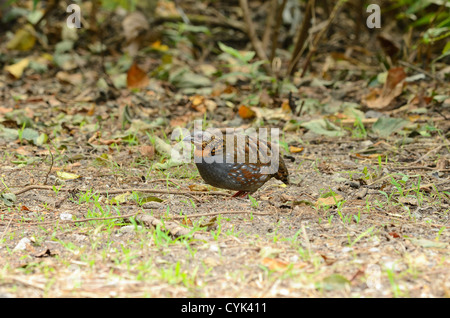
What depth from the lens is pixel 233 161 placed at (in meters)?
4.05

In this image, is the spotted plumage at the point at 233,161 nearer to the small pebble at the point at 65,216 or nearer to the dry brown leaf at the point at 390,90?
the small pebble at the point at 65,216

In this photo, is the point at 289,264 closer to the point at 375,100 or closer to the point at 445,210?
the point at 445,210

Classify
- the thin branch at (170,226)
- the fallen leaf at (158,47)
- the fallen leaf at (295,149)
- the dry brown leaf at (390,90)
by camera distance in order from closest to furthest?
the thin branch at (170,226) < the fallen leaf at (295,149) < the dry brown leaf at (390,90) < the fallen leaf at (158,47)

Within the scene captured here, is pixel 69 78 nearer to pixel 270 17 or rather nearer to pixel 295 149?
pixel 270 17

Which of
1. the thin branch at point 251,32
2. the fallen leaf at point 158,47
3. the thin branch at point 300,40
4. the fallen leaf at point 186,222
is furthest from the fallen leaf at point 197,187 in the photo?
the fallen leaf at point 158,47

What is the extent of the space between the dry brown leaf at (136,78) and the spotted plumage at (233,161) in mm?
3228

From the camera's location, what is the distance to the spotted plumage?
4039mm

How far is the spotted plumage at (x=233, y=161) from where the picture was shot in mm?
4039

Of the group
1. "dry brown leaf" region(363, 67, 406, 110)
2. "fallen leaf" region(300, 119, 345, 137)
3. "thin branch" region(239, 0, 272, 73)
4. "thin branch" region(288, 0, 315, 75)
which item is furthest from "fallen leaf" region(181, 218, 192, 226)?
"thin branch" region(239, 0, 272, 73)

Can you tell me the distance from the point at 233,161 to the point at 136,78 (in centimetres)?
355

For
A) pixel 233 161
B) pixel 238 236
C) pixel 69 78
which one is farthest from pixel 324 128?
pixel 69 78

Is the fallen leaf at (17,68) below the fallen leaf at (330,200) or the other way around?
the other way around
